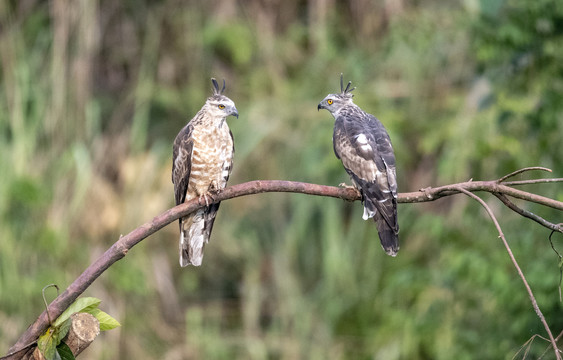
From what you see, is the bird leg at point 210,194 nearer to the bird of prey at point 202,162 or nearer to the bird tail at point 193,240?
the bird of prey at point 202,162

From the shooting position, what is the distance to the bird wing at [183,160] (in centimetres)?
372

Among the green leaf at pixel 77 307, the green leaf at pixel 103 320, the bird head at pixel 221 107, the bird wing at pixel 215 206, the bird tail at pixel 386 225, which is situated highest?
the bird head at pixel 221 107

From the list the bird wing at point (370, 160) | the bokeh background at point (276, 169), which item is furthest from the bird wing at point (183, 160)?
the bokeh background at point (276, 169)

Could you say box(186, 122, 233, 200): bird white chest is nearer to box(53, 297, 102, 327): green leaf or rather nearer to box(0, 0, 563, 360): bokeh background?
box(53, 297, 102, 327): green leaf

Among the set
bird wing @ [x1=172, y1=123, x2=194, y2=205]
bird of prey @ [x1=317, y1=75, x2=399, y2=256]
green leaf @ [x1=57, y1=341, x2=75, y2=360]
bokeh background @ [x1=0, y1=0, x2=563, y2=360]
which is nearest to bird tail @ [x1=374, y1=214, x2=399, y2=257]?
bird of prey @ [x1=317, y1=75, x2=399, y2=256]

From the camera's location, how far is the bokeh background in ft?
16.9

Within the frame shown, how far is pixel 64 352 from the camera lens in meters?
2.35

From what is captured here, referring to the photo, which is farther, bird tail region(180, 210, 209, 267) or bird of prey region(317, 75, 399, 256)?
bird tail region(180, 210, 209, 267)

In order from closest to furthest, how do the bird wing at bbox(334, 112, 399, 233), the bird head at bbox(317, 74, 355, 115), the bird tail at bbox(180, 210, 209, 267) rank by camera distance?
the bird wing at bbox(334, 112, 399, 233)
the bird tail at bbox(180, 210, 209, 267)
the bird head at bbox(317, 74, 355, 115)

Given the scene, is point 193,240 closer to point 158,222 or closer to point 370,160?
point 370,160

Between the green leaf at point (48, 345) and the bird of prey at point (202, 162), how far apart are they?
134 centimetres

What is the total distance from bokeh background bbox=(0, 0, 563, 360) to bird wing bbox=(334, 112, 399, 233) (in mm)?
1391

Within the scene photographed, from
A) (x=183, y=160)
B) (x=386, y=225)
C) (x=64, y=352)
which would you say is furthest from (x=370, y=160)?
(x=64, y=352)

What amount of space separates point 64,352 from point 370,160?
5.37ft
